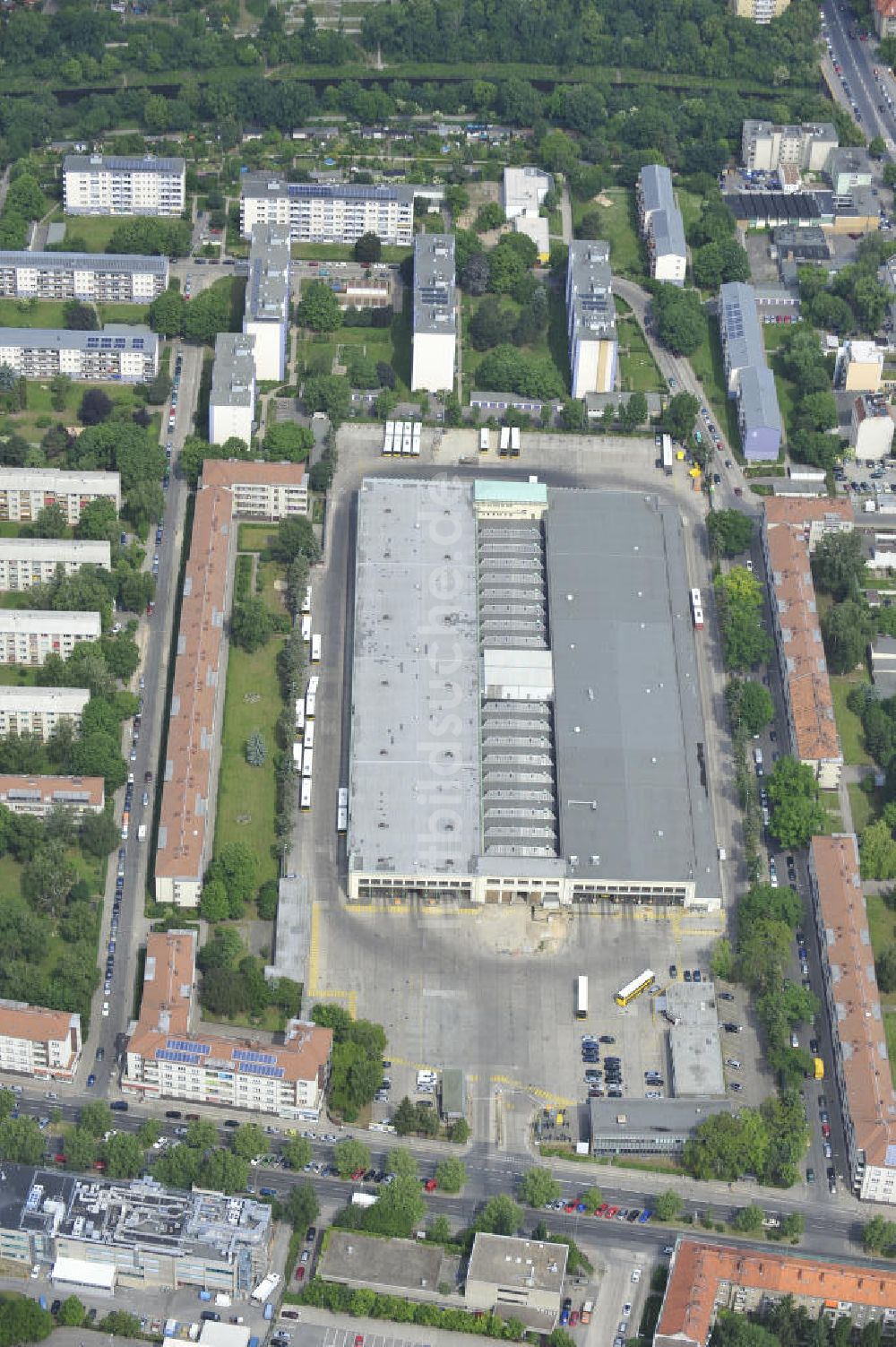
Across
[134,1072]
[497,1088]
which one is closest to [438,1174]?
[497,1088]

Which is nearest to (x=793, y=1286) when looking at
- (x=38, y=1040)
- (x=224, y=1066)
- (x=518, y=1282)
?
(x=518, y=1282)

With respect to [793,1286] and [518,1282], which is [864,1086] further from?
[518,1282]

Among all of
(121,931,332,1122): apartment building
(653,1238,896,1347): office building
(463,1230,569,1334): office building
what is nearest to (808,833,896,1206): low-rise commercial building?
(653,1238,896,1347): office building

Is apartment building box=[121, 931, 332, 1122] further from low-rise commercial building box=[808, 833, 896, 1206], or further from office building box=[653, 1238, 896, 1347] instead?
low-rise commercial building box=[808, 833, 896, 1206]

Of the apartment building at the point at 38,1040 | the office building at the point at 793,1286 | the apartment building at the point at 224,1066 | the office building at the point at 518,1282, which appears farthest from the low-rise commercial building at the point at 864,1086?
the apartment building at the point at 38,1040

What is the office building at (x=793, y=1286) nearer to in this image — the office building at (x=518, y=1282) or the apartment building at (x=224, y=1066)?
the office building at (x=518, y=1282)

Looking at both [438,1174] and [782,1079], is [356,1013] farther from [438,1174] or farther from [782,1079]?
[782,1079]
